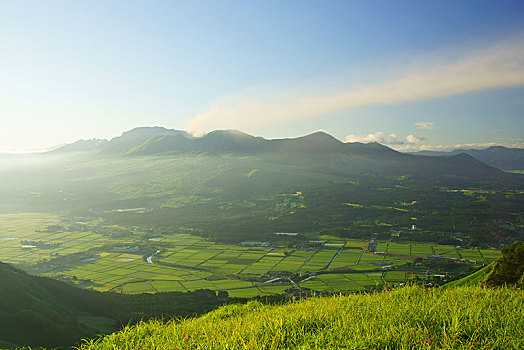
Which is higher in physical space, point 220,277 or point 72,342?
point 72,342

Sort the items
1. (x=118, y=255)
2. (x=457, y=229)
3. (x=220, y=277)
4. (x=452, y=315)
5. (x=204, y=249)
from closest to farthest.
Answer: (x=452, y=315), (x=220, y=277), (x=118, y=255), (x=204, y=249), (x=457, y=229)

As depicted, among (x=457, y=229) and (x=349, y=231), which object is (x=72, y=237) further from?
(x=457, y=229)

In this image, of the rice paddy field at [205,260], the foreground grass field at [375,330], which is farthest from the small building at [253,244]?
the foreground grass field at [375,330]

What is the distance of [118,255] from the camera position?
108 metres

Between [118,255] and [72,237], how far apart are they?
4541 cm

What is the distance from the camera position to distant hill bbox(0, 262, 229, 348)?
3338 centimetres

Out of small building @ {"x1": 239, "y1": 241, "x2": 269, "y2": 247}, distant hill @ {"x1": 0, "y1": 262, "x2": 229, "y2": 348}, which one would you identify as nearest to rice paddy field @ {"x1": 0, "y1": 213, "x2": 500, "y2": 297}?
small building @ {"x1": 239, "y1": 241, "x2": 269, "y2": 247}

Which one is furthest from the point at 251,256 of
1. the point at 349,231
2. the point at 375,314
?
the point at 375,314

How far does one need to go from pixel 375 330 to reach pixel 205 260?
104368mm

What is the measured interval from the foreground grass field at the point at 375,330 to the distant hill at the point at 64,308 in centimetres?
3080

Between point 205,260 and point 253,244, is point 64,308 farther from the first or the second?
point 253,244

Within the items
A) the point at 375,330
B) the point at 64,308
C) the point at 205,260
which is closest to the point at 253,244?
the point at 205,260

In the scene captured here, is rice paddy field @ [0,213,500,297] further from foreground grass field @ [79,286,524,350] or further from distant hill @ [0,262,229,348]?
foreground grass field @ [79,286,524,350]

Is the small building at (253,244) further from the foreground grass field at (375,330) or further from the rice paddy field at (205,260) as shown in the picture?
the foreground grass field at (375,330)
